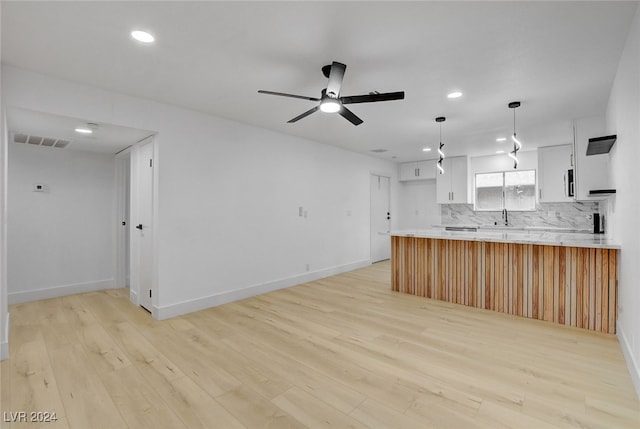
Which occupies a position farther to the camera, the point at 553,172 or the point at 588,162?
the point at 553,172

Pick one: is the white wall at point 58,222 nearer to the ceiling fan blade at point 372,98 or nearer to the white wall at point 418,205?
the ceiling fan blade at point 372,98

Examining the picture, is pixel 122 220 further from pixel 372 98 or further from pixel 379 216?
pixel 379 216

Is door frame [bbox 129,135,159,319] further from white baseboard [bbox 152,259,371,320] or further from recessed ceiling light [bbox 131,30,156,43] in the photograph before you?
recessed ceiling light [bbox 131,30,156,43]

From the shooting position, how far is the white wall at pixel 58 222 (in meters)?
4.33

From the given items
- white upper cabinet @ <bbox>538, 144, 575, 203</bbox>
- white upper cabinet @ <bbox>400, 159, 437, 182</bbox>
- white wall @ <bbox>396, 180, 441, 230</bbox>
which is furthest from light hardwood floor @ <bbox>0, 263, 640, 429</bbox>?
white upper cabinet @ <bbox>400, 159, 437, 182</bbox>

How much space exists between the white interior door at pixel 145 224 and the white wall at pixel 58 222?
4.13 feet

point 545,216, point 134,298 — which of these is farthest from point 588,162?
point 134,298

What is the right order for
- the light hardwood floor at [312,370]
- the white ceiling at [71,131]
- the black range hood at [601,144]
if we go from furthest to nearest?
1. the white ceiling at [71,131]
2. the black range hood at [601,144]
3. the light hardwood floor at [312,370]

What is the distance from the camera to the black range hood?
118 inches

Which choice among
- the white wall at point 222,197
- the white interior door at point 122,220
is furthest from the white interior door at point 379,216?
the white interior door at point 122,220

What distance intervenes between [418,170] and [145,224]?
6.37m

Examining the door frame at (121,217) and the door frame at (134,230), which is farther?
the door frame at (121,217)

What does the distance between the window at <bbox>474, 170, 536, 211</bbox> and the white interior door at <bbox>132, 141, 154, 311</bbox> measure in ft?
22.5

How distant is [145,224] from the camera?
410 centimetres
